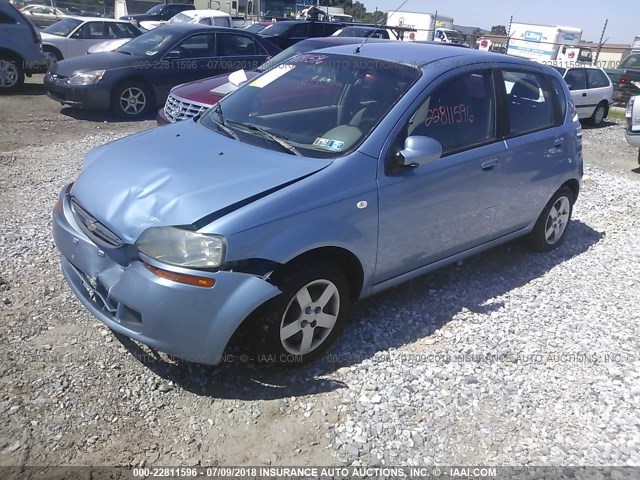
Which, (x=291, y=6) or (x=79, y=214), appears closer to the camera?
(x=79, y=214)

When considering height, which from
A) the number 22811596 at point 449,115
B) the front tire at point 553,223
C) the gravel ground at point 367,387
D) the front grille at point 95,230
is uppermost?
the number 22811596 at point 449,115

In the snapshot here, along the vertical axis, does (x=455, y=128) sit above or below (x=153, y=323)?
above

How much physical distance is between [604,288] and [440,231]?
1827 mm

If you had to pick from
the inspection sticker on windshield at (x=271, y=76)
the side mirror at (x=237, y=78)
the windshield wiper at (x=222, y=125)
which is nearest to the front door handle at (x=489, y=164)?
the inspection sticker on windshield at (x=271, y=76)

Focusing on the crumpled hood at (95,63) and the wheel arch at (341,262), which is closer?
the wheel arch at (341,262)

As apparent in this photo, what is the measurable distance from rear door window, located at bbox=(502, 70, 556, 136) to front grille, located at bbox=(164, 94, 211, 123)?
12.2ft

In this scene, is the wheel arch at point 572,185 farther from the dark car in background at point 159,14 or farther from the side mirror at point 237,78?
the dark car in background at point 159,14

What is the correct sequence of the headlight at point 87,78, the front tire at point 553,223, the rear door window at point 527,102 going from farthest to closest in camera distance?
the headlight at point 87,78, the front tire at point 553,223, the rear door window at point 527,102

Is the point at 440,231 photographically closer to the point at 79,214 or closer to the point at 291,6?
the point at 79,214

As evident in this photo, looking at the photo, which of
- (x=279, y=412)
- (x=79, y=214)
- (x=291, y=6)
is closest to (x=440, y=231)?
(x=279, y=412)

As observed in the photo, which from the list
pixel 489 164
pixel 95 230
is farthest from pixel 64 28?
pixel 489 164

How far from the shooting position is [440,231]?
12.7 ft

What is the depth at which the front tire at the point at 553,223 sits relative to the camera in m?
5.08

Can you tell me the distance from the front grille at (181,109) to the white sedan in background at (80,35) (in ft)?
25.1
